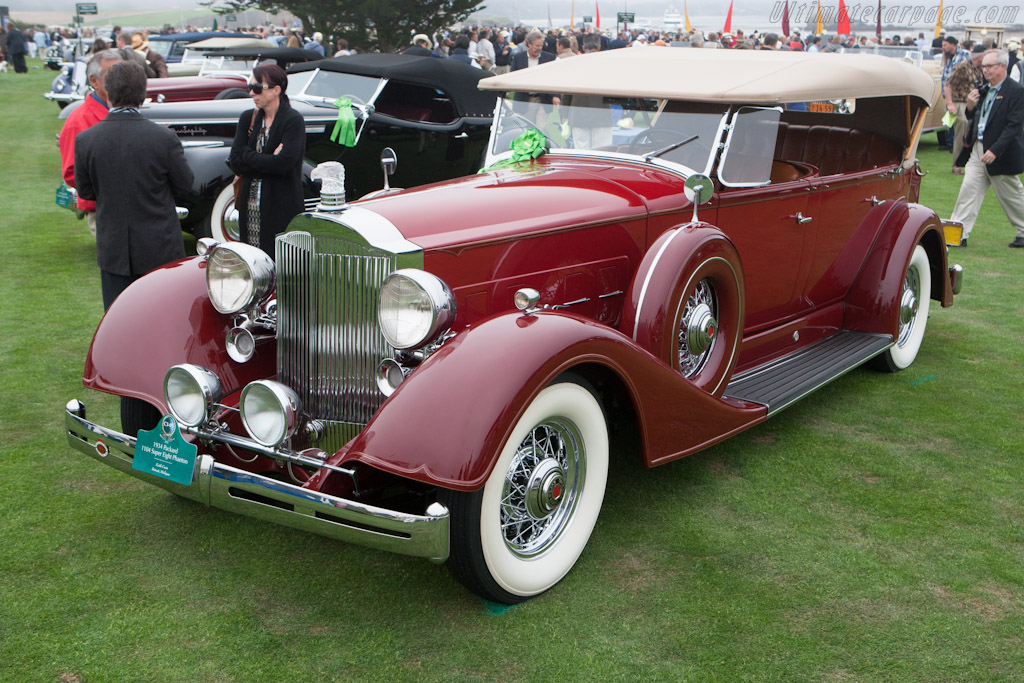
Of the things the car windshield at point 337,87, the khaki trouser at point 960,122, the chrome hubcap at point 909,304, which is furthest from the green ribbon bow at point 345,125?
the khaki trouser at point 960,122

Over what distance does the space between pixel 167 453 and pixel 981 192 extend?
8.51 m

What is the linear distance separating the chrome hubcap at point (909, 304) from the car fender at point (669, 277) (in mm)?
2141

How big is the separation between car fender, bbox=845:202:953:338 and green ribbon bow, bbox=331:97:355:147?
495 cm

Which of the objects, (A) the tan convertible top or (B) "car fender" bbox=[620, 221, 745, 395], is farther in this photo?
(A) the tan convertible top

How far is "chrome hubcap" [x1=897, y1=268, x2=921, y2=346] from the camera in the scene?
18.2 ft

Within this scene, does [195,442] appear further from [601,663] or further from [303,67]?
[303,67]

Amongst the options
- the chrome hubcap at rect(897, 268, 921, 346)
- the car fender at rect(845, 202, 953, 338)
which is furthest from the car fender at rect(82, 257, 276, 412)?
the chrome hubcap at rect(897, 268, 921, 346)

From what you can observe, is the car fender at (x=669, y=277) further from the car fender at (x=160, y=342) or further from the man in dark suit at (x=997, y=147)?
the man in dark suit at (x=997, y=147)

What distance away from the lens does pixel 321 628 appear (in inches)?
115

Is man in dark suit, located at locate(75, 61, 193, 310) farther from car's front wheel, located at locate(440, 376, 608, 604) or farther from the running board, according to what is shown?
the running board

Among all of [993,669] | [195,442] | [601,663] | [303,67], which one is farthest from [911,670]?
[303,67]

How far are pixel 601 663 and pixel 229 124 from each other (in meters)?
7.50

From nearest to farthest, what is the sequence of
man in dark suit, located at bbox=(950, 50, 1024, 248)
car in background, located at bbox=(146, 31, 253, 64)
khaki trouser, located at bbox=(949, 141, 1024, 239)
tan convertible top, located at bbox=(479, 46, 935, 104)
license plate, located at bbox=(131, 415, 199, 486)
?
1. license plate, located at bbox=(131, 415, 199, 486)
2. tan convertible top, located at bbox=(479, 46, 935, 104)
3. man in dark suit, located at bbox=(950, 50, 1024, 248)
4. khaki trouser, located at bbox=(949, 141, 1024, 239)
5. car in background, located at bbox=(146, 31, 253, 64)

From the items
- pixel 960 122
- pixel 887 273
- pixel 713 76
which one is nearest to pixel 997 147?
pixel 887 273
